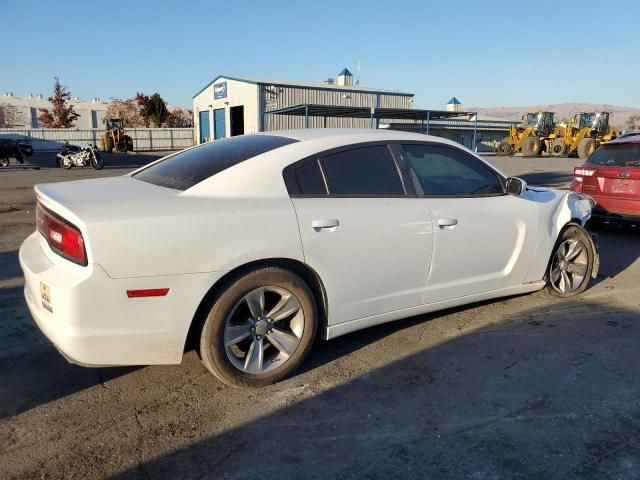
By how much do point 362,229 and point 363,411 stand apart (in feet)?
3.64

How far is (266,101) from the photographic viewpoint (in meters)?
36.7

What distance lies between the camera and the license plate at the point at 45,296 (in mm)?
2691

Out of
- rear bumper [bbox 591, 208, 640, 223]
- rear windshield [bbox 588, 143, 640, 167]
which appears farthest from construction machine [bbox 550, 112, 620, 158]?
rear bumper [bbox 591, 208, 640, 223]

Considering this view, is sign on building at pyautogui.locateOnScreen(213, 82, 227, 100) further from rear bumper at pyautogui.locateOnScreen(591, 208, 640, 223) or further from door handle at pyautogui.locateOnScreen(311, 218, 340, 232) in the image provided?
door handle at pyautogui.locateOnScreen(311, 218, 340, 232)

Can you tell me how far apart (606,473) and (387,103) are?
42245 mm

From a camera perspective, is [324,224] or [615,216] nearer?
[324,224]

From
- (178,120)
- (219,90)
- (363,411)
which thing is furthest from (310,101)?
(363,411)

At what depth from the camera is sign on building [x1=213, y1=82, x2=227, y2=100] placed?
40.8 metres

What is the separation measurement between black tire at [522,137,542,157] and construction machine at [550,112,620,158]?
93 cm

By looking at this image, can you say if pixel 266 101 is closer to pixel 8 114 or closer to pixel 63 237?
pixel 63 237

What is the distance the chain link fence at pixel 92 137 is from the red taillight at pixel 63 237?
153ft

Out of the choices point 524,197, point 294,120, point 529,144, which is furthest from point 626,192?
point 294,120

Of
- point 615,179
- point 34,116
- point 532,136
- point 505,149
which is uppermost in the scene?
point 34,116

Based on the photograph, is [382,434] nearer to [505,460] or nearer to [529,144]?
[505,460]
